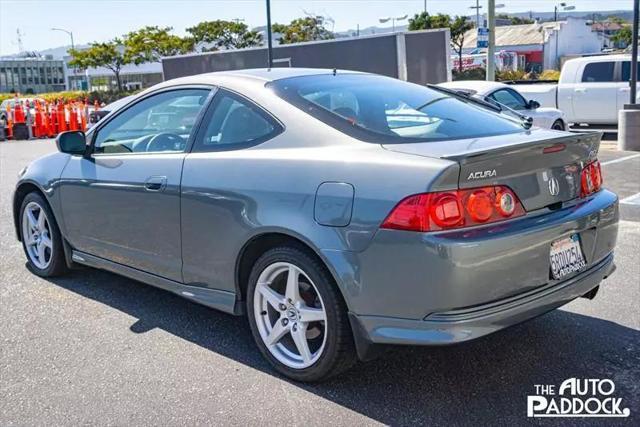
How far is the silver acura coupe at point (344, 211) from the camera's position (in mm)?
3057

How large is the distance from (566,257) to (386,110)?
128cm

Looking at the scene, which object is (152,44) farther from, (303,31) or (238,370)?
(238,370)

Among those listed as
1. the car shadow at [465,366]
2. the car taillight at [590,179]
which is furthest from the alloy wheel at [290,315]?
the car taillight at [590,179]

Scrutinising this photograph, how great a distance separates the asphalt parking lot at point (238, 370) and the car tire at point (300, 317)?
0.12 metres

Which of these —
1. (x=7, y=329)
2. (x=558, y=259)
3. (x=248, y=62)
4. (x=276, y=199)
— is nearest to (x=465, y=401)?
(x=558, y=259)

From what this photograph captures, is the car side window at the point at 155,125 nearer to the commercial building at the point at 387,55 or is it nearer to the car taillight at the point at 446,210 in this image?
the car taillight at the point at 446,210

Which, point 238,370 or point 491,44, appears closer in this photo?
point 238,370

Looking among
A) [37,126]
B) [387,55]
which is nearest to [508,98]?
[387,55]

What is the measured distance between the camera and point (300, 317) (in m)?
3.55

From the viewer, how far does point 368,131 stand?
356 centimetres

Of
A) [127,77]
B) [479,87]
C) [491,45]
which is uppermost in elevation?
Result: [127,77]

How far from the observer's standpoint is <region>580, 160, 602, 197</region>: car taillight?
12.1ft

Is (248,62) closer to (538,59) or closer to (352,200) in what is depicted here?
(352,200)

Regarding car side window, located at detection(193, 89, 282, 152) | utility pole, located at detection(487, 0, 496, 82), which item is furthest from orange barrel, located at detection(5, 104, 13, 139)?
car side window, located at detection(193, 89, 282, 152)
